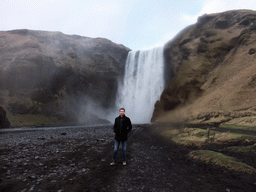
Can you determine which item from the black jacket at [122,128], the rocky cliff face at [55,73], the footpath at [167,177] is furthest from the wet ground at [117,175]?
the rocky cliff face at [55,73]

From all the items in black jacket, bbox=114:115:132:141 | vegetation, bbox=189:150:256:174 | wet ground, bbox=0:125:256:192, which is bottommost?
wet ground, bbox=0:125:256:192

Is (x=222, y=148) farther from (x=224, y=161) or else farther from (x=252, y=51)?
(x=252, y=51)

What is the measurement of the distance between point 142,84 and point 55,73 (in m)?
33.6

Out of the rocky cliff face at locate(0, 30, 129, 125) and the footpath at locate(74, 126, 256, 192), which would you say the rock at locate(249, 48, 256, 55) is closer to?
the footpath at locate(74, 126, 256, 192)

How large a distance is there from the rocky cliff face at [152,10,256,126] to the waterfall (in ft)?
30.3

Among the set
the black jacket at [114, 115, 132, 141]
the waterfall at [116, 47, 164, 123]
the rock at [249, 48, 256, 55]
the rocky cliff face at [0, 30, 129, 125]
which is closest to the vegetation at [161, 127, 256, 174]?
the black jacket at [114, 115, 132, 141]

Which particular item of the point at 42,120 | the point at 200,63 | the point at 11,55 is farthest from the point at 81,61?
the point at 200,63

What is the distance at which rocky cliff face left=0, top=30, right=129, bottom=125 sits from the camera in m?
53.0

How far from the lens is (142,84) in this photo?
59625mm

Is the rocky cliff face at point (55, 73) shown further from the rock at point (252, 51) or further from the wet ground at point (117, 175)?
the rock at point (252, 51)

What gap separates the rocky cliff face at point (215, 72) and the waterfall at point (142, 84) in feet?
30.3

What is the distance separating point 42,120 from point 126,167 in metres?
50.7

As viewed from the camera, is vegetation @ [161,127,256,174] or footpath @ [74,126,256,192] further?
vegetation @ [161,127,256,174]

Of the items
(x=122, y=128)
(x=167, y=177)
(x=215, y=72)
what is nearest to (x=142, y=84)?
(x=215, y=72)
